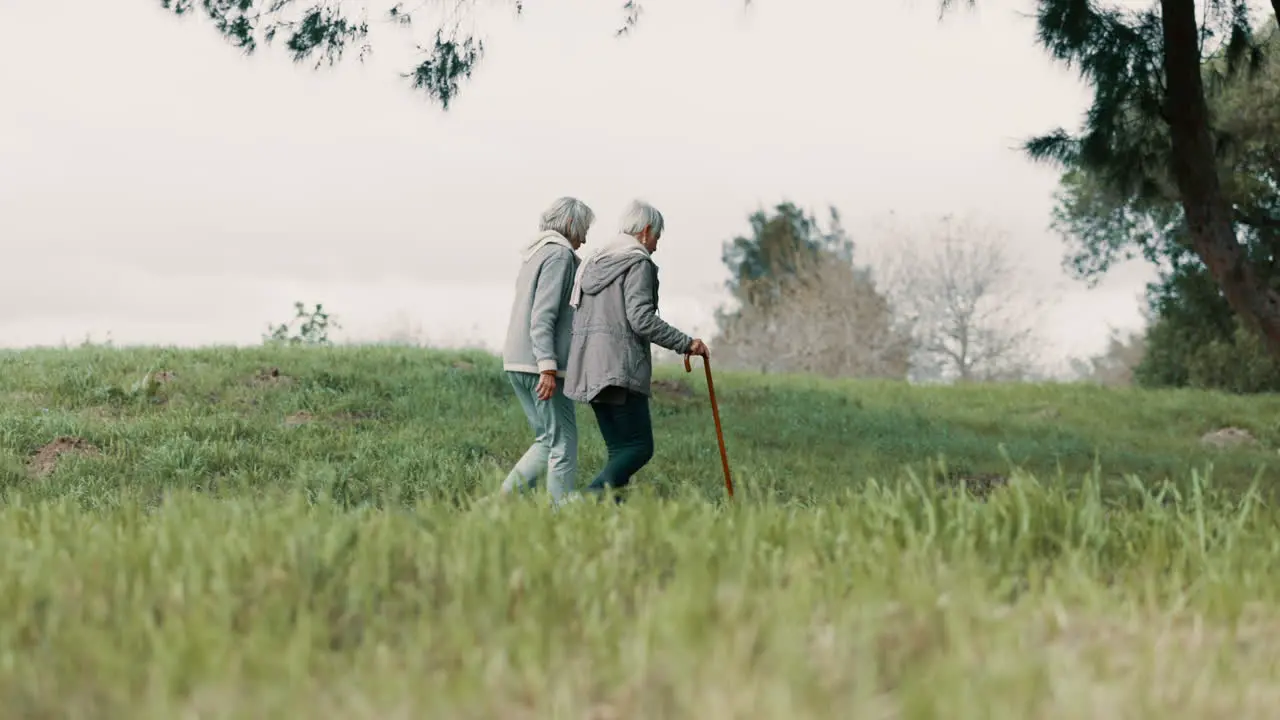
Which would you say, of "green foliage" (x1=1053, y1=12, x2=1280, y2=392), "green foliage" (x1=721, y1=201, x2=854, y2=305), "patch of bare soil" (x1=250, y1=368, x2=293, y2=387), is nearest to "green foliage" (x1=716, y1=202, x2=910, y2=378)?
"green foliage" (x1=721, y1=201, x2=854, y2=305)

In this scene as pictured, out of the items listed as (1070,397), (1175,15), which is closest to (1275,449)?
(1070,397)

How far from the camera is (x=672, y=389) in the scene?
15.0 metres

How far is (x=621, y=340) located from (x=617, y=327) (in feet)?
0.28

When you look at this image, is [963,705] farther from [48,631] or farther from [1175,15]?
[1175,15]

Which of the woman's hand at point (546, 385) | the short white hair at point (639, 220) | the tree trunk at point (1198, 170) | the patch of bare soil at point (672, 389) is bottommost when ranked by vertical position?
the woman's hand at point (546, 385)

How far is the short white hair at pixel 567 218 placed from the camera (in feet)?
24.0

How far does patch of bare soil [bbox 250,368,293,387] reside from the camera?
12.6 meters

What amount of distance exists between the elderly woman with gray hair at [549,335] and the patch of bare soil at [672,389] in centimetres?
720

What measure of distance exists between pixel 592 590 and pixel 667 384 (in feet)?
40.0

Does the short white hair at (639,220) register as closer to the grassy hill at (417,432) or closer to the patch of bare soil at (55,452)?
the grassy hill at (417,432)

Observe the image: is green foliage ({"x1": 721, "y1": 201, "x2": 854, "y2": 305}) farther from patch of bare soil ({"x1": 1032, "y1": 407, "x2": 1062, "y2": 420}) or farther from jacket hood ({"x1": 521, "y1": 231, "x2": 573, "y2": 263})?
jacket hood ({"x1": 521, "y1": 231, "x2": 573, "y2": 263})

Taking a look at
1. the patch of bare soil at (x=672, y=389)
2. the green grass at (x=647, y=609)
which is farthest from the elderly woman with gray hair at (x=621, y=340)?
the patch of bare soil at (x=672, y=389)

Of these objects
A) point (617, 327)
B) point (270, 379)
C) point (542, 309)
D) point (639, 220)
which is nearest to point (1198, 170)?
point (639, 220)

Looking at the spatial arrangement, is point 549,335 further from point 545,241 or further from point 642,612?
point 642,612
